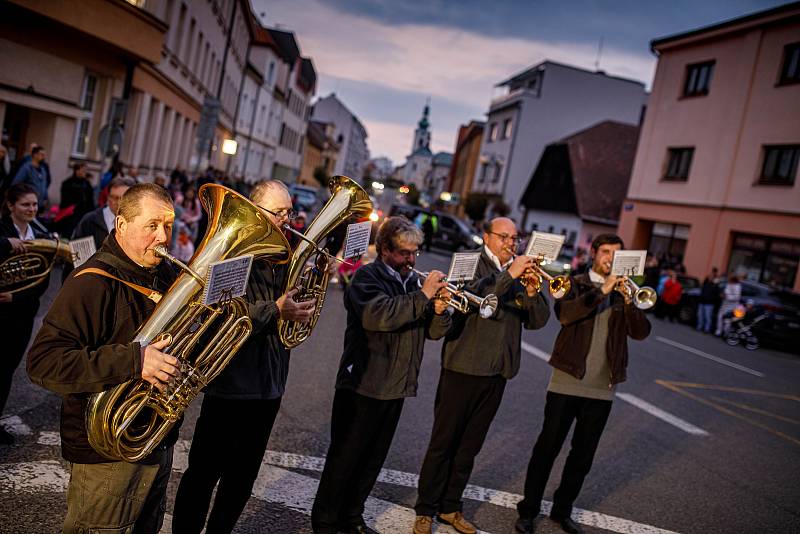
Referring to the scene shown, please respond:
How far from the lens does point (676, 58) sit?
28891 millimetres

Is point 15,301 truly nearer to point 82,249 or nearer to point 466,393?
point 82,249

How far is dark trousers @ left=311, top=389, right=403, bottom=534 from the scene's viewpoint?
414cm

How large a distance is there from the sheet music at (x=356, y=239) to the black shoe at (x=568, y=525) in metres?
2.60

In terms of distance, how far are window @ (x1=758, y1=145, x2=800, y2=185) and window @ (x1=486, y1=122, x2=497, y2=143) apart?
104 feet

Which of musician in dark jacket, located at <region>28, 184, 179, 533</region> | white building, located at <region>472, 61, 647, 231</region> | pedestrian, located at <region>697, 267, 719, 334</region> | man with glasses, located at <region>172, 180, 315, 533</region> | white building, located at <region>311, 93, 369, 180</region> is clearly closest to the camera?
musician in dark jacket, located at <region>28, 184, 179, 533</region>

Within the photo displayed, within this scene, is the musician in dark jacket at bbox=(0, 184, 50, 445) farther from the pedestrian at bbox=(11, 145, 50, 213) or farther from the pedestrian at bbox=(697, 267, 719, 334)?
the pedestrian at bbox=(697, 267, 719, 334)

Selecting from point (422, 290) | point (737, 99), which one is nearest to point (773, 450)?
point (422, 290)

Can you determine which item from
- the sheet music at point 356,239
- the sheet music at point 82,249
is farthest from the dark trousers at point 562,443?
the sheet music at point 82,249

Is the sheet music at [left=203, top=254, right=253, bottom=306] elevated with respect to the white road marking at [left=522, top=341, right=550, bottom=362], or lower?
elevated

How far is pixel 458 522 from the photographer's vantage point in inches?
184

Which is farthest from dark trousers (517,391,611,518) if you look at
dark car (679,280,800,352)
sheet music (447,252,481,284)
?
dark car (679,280,800,352)

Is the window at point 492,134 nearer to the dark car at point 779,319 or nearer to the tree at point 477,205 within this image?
the tree at point 477,205

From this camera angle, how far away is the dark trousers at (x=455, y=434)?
4.60m

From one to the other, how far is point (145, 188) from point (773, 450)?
7.86 meters
